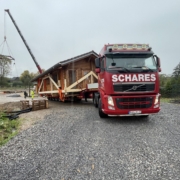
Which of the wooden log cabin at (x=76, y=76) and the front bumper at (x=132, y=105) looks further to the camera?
the wooden log cabin at (x=76, y=76)

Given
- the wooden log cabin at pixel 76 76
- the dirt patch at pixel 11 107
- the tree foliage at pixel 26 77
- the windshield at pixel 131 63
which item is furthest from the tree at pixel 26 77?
the windshield at pixel 131 63

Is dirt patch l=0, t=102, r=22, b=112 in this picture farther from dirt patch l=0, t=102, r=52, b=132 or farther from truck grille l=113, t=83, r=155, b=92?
truck grille l=113, t=83, r=155, b=92

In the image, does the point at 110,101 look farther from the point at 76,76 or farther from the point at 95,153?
the point at 76,76

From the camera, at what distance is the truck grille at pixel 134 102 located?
5.88 meters

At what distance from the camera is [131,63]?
6.12m

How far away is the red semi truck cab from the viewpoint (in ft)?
19.1

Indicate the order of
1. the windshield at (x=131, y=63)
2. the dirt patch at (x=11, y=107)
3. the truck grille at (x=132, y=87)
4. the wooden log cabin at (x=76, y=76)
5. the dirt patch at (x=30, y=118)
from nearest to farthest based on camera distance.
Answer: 1. the truck grille at (x=132, y=87)
2. the windshield at (x=131, y=63)
3. the dirt patch at (x=30, y=118)
4. the wooden log cabin at (x=76, y=76)
5. the dirt patch at (x=11, y=107)

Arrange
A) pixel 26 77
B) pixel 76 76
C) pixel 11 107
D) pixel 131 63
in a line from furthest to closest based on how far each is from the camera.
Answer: pixel 26 77 < pixel 11 107 < pixel 76 76 < pixel 131 63

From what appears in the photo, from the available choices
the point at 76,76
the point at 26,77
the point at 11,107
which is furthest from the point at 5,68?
the point at 76,76

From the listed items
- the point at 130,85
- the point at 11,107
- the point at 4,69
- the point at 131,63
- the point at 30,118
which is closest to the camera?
the point at 130,85

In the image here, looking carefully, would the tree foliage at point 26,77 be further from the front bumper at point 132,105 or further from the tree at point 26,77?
the front bumper at point 132,105

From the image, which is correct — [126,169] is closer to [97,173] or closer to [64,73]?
[97,173]

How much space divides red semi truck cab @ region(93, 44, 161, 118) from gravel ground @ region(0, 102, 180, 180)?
2.31 feet

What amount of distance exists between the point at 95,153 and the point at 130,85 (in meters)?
2.98
